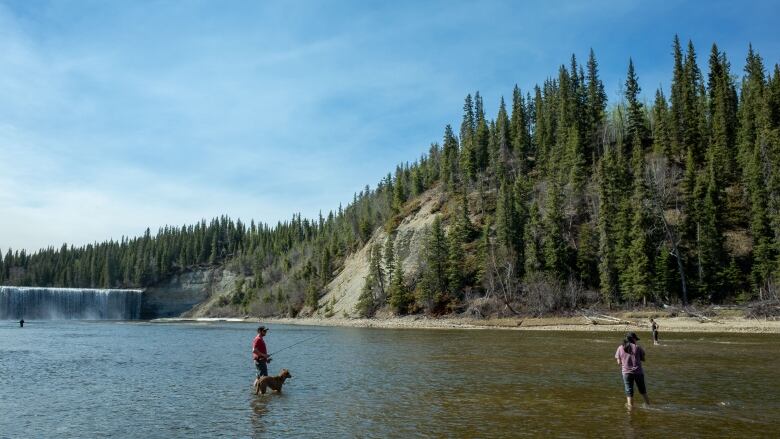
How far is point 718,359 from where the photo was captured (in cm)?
3166

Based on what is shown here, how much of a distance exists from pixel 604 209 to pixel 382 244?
183 ft

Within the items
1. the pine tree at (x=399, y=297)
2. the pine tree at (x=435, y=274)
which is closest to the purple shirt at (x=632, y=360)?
the pine tree at (x=435, y=274)

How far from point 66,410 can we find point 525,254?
3244 inches

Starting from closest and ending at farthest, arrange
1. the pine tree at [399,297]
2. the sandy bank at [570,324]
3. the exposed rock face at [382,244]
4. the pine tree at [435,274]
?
1. the sandy bank at [570,324]
2. the pine tree at [435,274]
3. the pine tree at [399,297]
4. the exposed rock face at [382,244]

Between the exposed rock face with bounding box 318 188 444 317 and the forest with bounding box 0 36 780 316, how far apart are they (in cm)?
342

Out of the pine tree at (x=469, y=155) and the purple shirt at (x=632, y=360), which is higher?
the pine tree at (x=469, y=155)

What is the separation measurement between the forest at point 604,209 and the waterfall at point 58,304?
224ft

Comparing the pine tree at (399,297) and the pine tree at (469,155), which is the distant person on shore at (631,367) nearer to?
the pine tree at (399,297)

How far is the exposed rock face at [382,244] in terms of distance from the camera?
370ft

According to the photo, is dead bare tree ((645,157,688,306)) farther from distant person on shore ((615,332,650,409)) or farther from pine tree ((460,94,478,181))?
distant person on shore ((615,332,650,409))

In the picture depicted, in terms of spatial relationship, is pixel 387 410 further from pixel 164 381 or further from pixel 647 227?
pixel 647 227

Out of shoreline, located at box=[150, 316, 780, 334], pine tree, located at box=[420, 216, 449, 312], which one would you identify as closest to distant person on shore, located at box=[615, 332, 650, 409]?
shoreline, located at box=[150, 316, 780, 334]

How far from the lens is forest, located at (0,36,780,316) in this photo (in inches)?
3073

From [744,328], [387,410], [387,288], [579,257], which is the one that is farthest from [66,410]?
[387,288]
